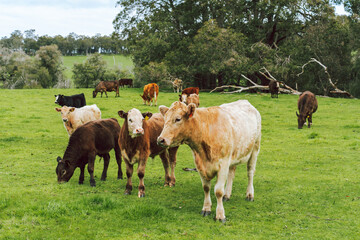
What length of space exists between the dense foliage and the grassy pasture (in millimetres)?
21863

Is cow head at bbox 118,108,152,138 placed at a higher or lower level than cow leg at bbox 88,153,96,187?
higher

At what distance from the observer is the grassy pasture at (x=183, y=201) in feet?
17.7

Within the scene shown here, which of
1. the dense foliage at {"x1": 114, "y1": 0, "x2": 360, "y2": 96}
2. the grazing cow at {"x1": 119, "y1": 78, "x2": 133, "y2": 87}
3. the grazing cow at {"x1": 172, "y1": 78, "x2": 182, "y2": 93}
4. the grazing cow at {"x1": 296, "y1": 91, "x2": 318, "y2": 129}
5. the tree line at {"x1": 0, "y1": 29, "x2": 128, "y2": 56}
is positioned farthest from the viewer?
the tree line at {"x1": 0, "y1": 29, "x2": 128, "y2": 56}

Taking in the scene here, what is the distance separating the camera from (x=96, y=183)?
26.9ft

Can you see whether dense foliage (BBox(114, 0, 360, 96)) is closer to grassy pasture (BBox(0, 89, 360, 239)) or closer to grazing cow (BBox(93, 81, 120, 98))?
grazing cow (BBox(93, 81, 120, 98))

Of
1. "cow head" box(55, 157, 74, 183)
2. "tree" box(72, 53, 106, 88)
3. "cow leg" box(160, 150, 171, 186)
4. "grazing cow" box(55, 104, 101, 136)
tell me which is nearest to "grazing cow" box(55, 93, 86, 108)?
"grazing cow" box(55, 104, 101, 136)

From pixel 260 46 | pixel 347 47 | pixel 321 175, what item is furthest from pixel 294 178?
pixel 347 47

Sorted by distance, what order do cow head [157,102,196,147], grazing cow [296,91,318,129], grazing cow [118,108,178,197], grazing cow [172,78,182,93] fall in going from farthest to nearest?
grazing cow [172,78,182,93] → grazing cow [296,91,318,129] → grazing cow [118,108,178,197] → cow head [157,102,196,147]

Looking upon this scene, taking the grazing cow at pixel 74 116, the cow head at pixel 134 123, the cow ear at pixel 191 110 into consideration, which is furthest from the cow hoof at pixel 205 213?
the grazing cow at pixel 74 116

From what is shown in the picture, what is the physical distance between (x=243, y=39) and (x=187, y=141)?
98.6 ft

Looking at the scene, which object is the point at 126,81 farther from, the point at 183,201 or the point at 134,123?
the point at 183,201

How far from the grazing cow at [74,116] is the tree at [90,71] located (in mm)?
40352

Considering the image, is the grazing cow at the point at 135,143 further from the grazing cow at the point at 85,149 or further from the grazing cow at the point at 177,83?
the grazing cow at the point at 177,83

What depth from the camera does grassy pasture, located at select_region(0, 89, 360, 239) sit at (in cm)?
540
